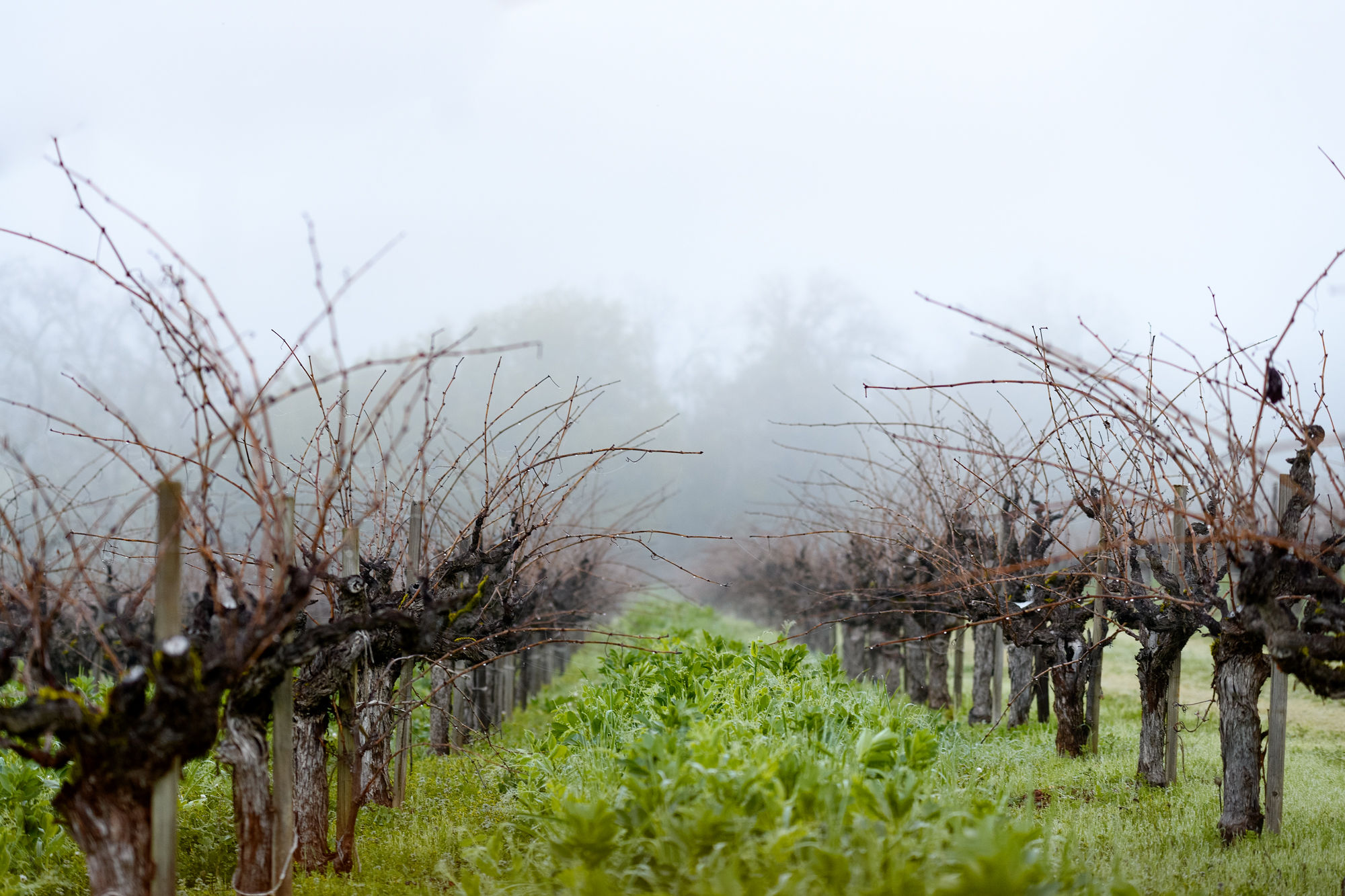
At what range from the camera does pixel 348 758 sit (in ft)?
18.8

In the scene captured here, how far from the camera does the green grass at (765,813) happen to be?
3762 millimetres

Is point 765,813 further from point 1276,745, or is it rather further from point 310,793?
point 1276,745

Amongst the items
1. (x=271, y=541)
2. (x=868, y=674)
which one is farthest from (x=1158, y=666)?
(x=868, y=674)

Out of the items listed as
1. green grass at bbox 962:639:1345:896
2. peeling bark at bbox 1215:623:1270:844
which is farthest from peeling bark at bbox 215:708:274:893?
peeling bark at bbox 1215:623:1270:844

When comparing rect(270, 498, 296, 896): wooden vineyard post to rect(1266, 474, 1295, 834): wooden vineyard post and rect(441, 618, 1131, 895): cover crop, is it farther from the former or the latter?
rect(1266, 474, 1295, 834): wooden vineyard post

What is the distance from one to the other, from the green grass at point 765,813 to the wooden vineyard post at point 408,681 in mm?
209

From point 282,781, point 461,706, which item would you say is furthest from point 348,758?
point 461,706

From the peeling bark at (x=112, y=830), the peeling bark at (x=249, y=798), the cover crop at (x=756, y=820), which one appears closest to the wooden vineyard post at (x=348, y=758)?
the cover crop at (x=756, y=820)

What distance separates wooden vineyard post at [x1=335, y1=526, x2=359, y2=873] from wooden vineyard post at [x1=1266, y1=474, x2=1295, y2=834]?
19.8 ft

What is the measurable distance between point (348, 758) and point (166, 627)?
2.26 m

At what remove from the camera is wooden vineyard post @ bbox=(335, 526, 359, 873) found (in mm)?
5496

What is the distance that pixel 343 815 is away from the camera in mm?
5590

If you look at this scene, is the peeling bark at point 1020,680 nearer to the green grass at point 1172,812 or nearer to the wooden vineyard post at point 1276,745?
the green grass at point 1172,812

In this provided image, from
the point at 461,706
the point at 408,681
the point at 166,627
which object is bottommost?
the point at 461,706
